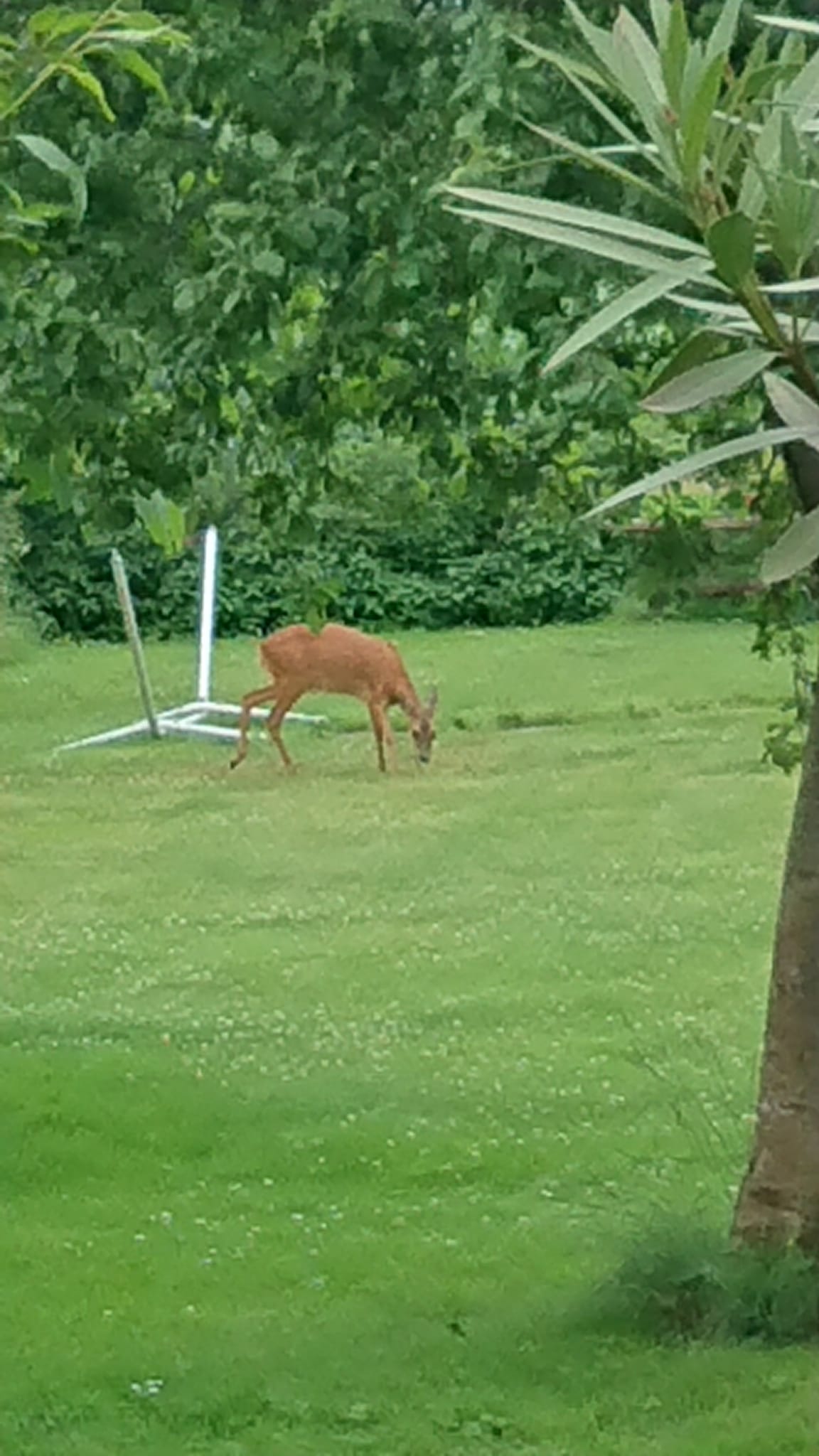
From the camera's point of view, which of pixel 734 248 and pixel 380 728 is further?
pixel 380 728

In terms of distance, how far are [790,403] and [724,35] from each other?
1.78ft

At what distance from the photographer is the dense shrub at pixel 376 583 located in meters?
28.9

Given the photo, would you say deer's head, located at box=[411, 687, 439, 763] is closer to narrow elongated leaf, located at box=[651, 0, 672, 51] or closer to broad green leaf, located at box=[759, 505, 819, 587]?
narrow elongated leaf, located at box=[651, 0, 672, 51]

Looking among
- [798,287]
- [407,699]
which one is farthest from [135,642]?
[798,287]

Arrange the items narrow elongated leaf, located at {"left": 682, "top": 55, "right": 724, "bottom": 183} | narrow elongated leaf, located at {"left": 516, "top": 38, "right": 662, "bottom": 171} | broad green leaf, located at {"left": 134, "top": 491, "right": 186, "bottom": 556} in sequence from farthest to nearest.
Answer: broad green leaf, located at {"left": 134, "top": 491, "right": 186, "bottom": 556}
narrow elongated leaf, located at {"left": 516, "top": 38, "right": 662, "bottom": 171}
narrow elongated leaf, located at {"left": 682, "top": 55, "right": 724, "bottom": 183}

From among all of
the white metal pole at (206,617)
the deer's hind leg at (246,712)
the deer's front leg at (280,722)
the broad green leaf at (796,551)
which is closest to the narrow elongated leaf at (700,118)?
the broad green leaf at (796,551)

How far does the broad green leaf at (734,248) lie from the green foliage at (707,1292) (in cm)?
327

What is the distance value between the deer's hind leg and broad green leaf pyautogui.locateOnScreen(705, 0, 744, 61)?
17494 millimetres

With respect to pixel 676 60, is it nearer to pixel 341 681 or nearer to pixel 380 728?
pixel 380 728

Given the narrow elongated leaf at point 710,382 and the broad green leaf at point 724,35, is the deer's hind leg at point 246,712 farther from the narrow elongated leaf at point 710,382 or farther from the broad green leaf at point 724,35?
the narrow elongated leaf at point 710,382

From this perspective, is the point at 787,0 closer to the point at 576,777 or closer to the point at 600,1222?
the point at 600,1222

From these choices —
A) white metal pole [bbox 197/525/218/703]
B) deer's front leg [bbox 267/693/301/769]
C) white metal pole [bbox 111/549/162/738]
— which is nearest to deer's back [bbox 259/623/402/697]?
deer's front leg [bbox 267/693/301/769]

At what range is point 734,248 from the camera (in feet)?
8.17

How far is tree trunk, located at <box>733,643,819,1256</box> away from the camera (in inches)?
204
